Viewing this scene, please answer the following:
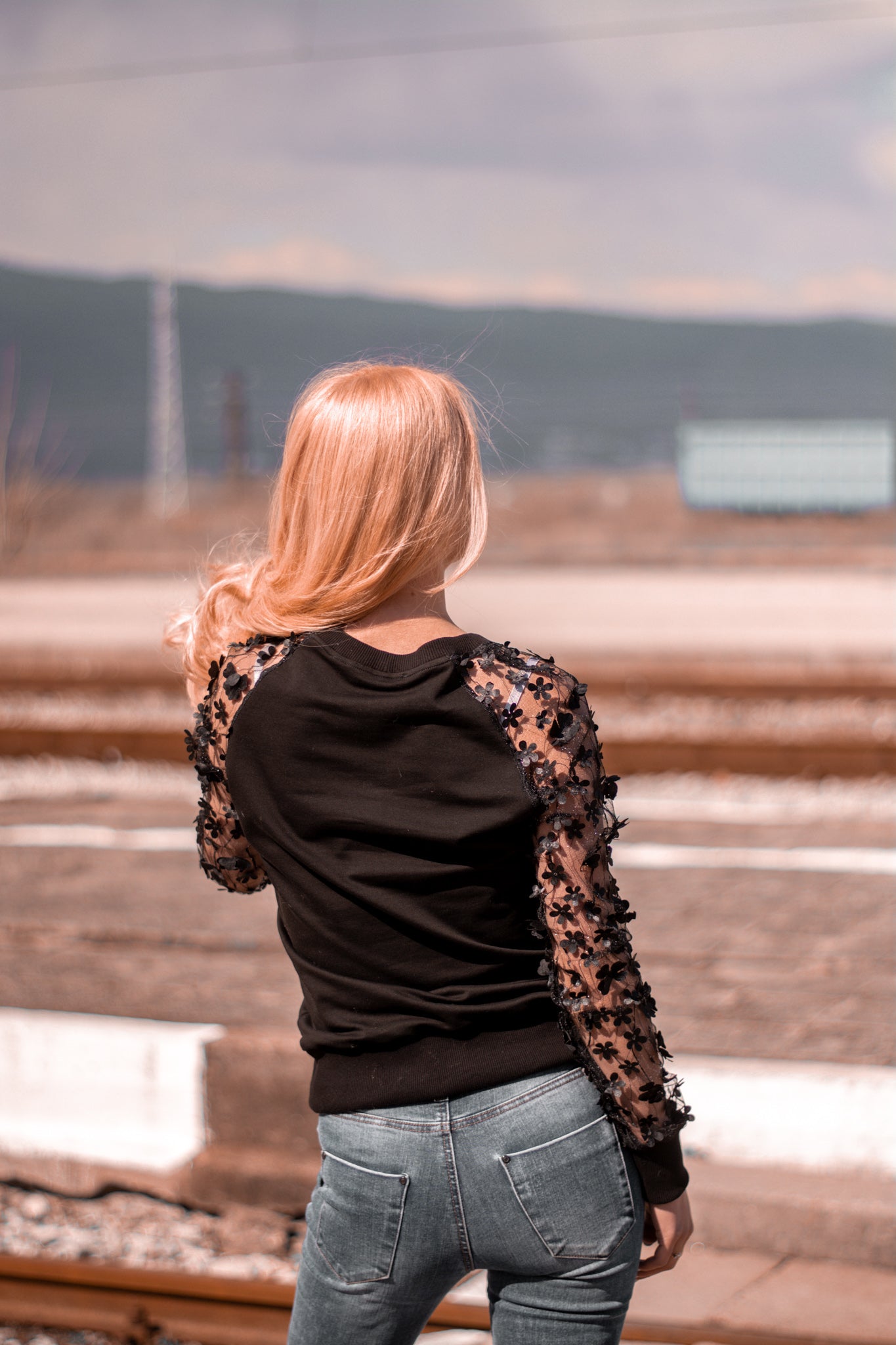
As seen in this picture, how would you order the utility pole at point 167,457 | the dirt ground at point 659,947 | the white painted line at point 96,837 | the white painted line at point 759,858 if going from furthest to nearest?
the utility pole at point 167,457, the white painted line at point 96,837, the white painted line at point 759,858, the dirt ground at point 659,947

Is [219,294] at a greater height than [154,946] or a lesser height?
greater

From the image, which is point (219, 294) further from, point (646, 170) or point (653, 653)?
point (653, 653)

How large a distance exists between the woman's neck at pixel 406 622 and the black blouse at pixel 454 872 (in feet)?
0.09

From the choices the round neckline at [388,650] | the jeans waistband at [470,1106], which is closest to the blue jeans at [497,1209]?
the jeans waistband at [470,1106]

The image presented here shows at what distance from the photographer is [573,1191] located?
5.05ft

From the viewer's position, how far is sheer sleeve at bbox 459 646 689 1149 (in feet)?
4.93

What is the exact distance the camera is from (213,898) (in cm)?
644

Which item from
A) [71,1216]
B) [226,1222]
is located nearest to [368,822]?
[226,1222]

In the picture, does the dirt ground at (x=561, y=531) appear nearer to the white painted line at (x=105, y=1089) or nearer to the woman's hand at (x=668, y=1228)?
the white painted line at (x=105, y=1089)

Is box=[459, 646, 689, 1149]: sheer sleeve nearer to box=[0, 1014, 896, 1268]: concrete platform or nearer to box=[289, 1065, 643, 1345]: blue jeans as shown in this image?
box=[289, 1065, 643, 1345]: blue jeans

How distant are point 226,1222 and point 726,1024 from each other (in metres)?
1.87

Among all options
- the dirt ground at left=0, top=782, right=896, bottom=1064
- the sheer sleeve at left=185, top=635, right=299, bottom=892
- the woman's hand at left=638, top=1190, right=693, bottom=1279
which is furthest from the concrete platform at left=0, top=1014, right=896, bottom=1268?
the sheer sleeve at left=185, top=635, right=299, bottom=892

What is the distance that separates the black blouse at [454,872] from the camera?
1.51 meters

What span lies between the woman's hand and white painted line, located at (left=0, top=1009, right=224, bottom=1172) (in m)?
2.40
